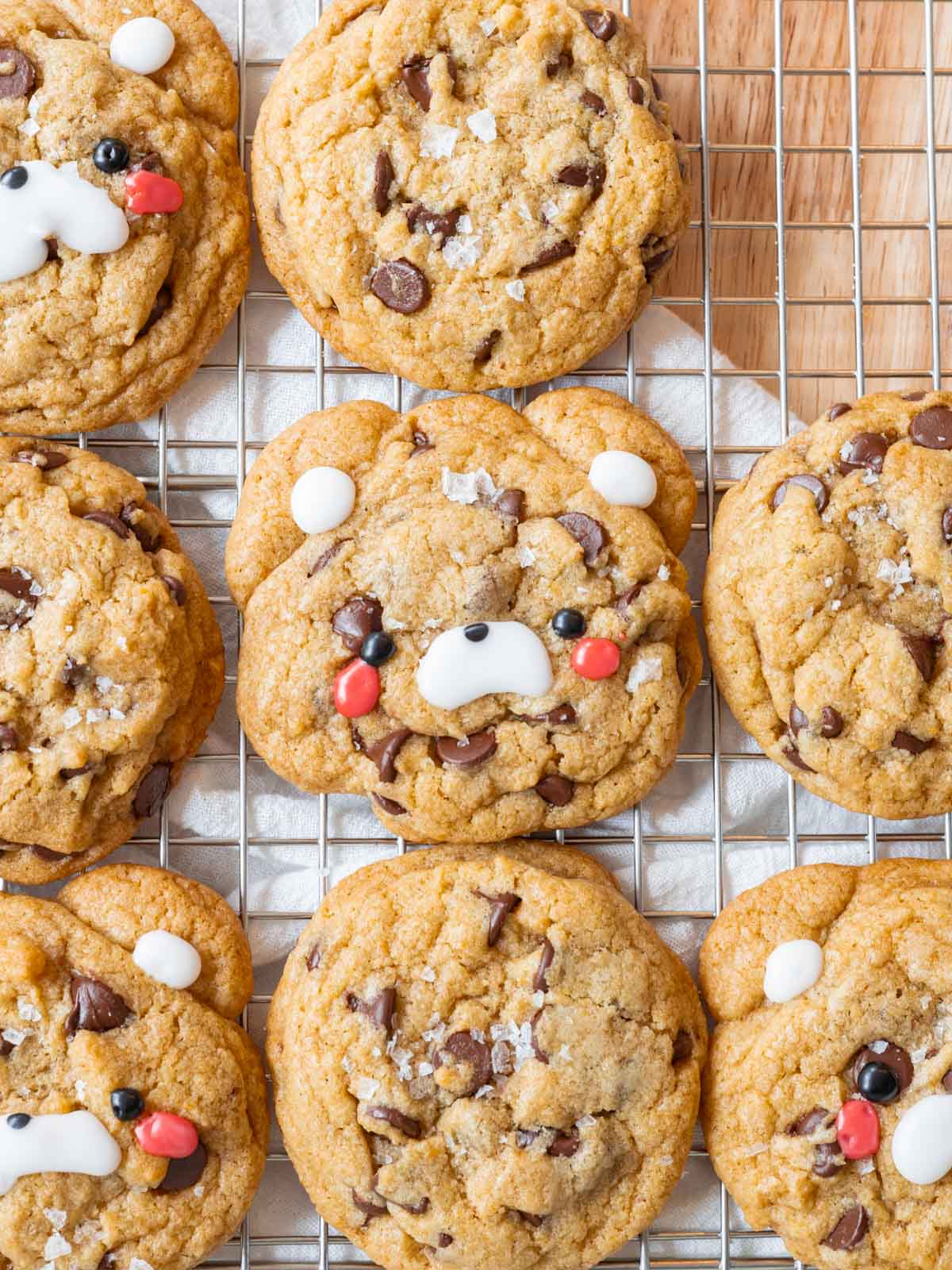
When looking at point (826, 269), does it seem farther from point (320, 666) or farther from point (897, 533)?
point (320, 666)

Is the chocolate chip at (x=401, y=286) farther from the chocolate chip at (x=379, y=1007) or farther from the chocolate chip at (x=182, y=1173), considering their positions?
the chocolate chip at (x=182, y=1173)

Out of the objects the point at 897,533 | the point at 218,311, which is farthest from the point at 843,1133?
the point at 218,311

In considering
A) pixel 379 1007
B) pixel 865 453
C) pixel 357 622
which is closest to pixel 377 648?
pixel 357 622

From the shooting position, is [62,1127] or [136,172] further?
[136,172]

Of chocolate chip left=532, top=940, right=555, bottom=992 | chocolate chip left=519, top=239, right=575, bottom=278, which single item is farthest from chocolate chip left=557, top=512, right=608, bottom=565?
chocolate chip left=532, top=940, right=555, bottom=992

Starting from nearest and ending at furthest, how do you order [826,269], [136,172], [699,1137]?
[136,172] < [699,1137] < [826,269]

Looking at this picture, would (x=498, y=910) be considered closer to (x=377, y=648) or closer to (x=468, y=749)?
(x=468, y=749)
